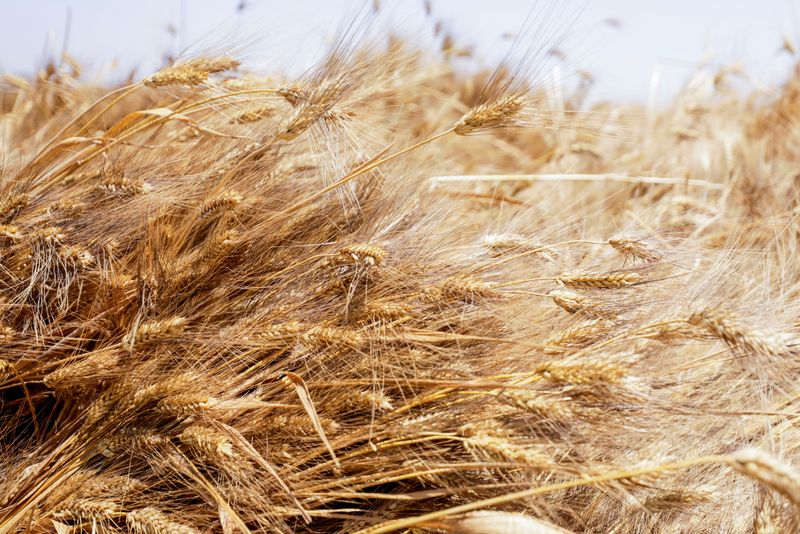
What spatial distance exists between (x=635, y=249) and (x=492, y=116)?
373 mm

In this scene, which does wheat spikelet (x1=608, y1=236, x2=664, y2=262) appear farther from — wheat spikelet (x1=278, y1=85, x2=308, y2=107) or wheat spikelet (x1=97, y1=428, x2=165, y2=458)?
wheat spikelet (x1=97, y1=428, x2=165, y2=458)

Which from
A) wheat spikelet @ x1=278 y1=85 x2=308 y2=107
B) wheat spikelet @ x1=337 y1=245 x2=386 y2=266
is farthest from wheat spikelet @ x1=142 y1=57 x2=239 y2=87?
wheat spikelet @ x1=337 y1=245 x2=386 y2=266

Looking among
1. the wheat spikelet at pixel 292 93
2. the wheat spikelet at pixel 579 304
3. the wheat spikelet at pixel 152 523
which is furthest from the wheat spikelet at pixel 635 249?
the wheat spikelet at pixel 152 523

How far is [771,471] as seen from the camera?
0.66 meters

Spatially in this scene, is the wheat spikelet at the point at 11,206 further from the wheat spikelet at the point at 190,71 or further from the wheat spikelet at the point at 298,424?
the wheat spikelet at the point at 298,424

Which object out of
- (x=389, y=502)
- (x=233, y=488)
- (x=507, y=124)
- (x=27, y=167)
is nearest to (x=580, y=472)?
(x=389, y=502)

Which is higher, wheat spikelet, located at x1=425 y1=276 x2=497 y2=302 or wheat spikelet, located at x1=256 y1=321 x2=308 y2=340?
wheat spikelet, located at x1=425 y1=276 x2=497 y2=302

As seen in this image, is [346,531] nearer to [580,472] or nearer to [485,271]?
[580,472]

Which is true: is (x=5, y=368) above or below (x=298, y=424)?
above

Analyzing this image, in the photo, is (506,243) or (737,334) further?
(506,243)

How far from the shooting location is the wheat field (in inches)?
36.3

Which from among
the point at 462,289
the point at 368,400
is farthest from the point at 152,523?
the point at 462,289

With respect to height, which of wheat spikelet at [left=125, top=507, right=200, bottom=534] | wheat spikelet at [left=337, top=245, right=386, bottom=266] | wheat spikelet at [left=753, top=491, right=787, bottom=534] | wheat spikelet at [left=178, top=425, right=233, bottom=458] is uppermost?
wheat spikelet at [left=337, top=245, right=386, bottom=266]

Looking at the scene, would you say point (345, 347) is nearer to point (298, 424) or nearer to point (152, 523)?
point (298, 424)
